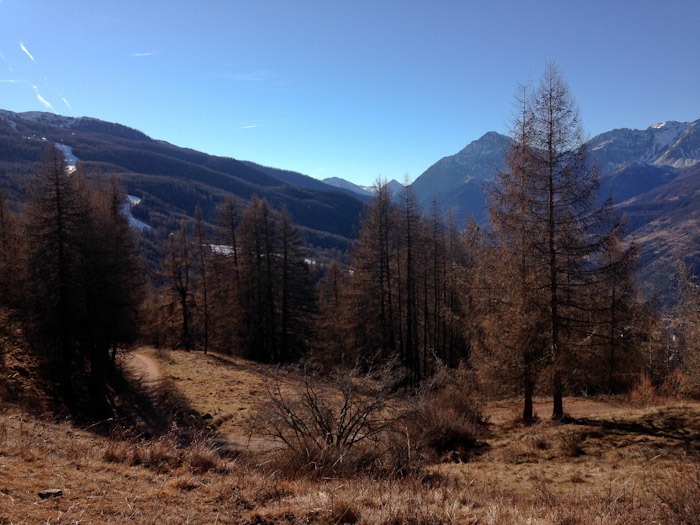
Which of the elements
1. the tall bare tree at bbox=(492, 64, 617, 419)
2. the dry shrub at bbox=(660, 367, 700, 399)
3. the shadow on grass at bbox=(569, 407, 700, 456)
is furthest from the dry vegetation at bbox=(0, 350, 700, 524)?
the dry shrub at bbox=(660, 367, 700, 399)

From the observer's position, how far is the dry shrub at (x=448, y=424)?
419 inches

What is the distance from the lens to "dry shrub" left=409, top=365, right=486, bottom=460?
34.9ft

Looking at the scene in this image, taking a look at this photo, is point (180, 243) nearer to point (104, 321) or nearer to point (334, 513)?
point (104, 321)

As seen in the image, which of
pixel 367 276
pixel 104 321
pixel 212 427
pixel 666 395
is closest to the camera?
pixel 212 427

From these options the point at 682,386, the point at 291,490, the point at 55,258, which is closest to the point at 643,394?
the point at 682,386

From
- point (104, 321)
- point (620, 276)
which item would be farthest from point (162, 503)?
point (104, 321)

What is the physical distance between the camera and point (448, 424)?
11477 millimetres

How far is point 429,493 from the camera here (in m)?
4.79

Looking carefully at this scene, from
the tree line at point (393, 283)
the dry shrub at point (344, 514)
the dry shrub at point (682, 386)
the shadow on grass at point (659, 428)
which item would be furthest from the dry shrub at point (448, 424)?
the dry shrub at point (682, 386)

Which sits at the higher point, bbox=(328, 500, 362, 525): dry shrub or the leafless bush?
bbox=(328, 500, 362, 525): dry shrub

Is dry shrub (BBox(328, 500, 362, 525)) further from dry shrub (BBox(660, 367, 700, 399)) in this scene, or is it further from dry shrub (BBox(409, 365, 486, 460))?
dry shrub (BBox(660, 367, 700, 399))

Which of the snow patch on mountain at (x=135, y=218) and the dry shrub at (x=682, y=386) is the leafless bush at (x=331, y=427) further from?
the snow patch on mountain at (x=135, y=218)

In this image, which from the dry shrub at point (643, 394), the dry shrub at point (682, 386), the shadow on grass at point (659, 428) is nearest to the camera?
the shadow on grass at point (659, 428)

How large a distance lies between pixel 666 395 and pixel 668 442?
10062mm
